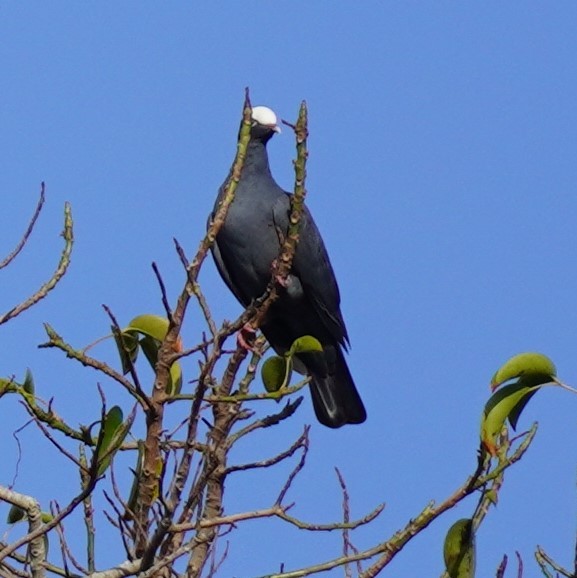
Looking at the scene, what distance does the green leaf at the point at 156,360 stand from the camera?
312cm

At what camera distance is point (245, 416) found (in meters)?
3.31

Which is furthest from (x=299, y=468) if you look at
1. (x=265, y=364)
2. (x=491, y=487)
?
(x=491, y=487)

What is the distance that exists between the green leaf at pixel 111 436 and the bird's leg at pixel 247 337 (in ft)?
2.50

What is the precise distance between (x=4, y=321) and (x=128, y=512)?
21.1 inches

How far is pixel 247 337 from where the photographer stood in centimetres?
380

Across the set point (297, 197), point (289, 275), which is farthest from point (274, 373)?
point (289, 275)

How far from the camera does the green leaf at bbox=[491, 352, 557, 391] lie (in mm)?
2482

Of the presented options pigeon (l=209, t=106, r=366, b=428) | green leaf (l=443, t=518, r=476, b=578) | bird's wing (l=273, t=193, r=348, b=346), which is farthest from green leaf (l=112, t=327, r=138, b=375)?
bird's wing (l=273, t=193, r=348, b=346)

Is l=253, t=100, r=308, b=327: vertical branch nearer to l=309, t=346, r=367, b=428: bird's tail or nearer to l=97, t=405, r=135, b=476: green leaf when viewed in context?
l=97, t=405, r=135, b=476: green leaf

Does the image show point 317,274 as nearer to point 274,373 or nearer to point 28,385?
point 274,373

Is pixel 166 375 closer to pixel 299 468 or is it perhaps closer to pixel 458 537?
pixel 299 468

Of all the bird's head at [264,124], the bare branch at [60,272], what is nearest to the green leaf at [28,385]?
the bare branch at [60,272]

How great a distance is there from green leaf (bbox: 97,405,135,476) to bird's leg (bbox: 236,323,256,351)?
0.76 m

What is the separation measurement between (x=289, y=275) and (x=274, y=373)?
1932 millimetres
